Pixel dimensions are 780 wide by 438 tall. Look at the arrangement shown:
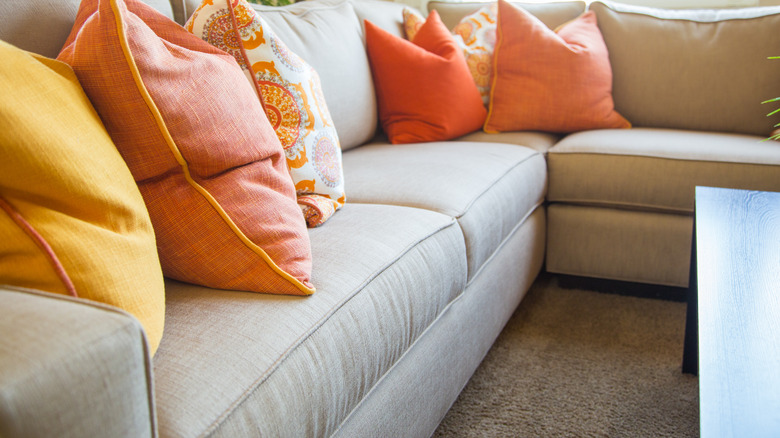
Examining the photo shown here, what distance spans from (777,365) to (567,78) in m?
1.42

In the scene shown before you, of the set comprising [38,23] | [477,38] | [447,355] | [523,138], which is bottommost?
[447,355]

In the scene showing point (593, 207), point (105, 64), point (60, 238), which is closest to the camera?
point (60, 238)

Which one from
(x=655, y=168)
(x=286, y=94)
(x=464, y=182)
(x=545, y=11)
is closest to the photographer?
(x=286, y=94)

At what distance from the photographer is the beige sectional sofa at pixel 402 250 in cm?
54

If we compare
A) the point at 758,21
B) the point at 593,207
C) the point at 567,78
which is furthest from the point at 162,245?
the point at 758,21

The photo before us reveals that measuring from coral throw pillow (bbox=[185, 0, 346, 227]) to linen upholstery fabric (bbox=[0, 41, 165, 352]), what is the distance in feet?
1.38

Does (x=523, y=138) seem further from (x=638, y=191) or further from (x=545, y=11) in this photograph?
(x=545, y=11)

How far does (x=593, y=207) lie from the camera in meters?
1.83

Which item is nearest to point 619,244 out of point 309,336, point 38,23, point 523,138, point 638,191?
point 638,191

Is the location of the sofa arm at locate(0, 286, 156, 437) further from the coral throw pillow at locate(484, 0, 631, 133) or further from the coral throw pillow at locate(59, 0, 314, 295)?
the coral throw pillow at locate(484, 0, 631, 133)

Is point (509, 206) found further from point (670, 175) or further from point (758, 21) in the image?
point (758, 21)

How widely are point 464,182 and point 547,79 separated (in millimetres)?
772

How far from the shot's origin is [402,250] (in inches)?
41.0

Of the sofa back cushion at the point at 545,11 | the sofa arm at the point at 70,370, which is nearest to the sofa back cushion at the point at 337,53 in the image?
the sofa back cushion at the point at 545,11
